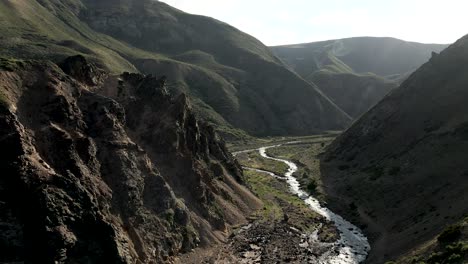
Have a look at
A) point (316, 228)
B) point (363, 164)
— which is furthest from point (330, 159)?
point (316, 228)

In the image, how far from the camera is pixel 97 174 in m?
54.7

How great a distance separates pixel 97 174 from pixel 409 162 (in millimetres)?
80474

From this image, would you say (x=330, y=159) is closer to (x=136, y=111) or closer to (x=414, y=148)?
(x=414, y=148)

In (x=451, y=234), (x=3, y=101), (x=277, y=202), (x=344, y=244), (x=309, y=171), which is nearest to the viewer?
(x=3, y=101)

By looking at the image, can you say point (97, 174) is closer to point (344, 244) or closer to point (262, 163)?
point (344, 244)

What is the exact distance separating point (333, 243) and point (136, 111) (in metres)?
41.7

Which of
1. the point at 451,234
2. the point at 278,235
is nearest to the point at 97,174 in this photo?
the point at 278,235

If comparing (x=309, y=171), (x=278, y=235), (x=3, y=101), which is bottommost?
(x=309, y=171)

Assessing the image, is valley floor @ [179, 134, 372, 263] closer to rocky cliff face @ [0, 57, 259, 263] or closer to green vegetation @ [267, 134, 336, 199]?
green vegetation @ [267, 134, 336, 199]

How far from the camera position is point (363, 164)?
427 ft

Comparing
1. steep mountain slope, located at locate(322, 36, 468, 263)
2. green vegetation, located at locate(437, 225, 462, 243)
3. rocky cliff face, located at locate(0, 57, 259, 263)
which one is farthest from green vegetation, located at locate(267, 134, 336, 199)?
green vegetation, located at locate(437, 225, 462, 243)

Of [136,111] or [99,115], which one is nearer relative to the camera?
[99,115]

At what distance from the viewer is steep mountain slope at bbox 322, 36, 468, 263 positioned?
73.2m

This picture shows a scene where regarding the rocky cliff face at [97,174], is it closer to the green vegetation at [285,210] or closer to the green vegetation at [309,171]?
the green vegetation at [285,210]
